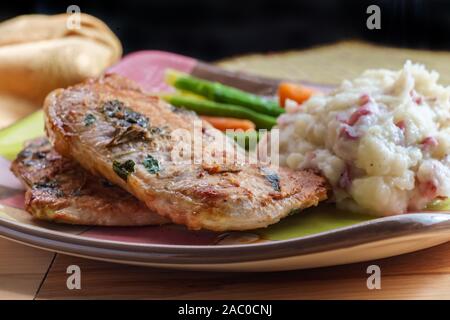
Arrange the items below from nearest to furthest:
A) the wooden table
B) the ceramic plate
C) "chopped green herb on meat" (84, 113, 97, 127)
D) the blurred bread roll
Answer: the ceramic plate < the wooden table < "chopped green herb on meat" (84, 113, 97, 127) < the blurred bread roll

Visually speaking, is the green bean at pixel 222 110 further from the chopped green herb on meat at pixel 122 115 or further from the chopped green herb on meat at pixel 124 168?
the chopped green herb on meat at pixel 124 168

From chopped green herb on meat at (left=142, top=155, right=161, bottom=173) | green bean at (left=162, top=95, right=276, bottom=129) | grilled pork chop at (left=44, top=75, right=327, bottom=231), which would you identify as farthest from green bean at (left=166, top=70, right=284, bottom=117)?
chopped green herb on meat at (left=142, top=155, right=161, bottom=173)

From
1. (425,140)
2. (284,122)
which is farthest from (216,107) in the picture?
(425,140)

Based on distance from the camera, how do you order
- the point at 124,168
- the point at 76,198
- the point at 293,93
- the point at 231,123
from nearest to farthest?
the point at 124,168, the point at 76,198, the point at 231,123, the point at 293,93

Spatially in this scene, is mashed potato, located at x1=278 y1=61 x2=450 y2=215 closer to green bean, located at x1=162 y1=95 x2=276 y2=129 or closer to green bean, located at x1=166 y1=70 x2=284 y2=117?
green bean, located at x1=162 y1=95 x2=276 y2=129

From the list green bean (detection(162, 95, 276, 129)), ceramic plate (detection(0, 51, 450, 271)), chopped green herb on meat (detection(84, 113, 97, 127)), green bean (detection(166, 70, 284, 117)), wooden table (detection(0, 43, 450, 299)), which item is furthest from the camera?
green bean (detection(166, 70, 284, 117))

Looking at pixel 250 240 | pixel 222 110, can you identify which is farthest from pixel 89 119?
pixel 222 110

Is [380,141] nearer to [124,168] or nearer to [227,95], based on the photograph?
[124,168]

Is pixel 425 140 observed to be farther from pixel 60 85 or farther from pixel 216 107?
pixel 60 85
